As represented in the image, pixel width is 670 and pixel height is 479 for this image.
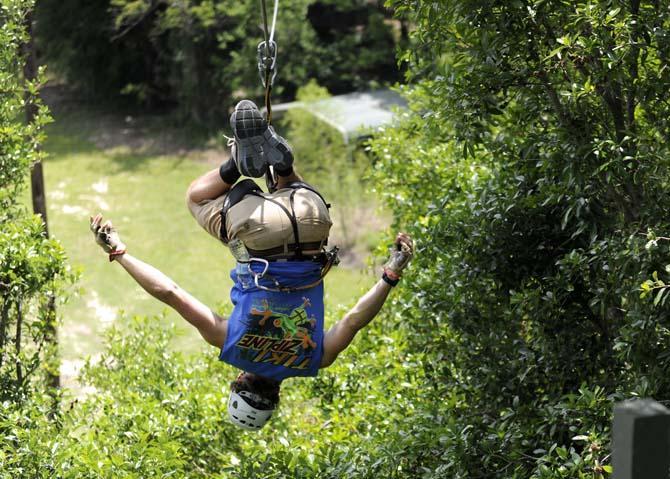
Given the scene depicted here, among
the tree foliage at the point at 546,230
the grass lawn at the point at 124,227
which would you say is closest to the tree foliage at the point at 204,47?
the grass lawn at the point at 124,227

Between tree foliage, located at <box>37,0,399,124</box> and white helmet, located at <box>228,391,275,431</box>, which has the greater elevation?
white helmet, located at <box>228,391,275,431</box>

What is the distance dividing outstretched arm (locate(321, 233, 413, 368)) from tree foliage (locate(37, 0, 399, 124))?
15550mm

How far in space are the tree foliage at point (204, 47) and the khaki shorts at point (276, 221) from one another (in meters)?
15.6

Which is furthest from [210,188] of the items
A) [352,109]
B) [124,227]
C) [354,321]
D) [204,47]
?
[204,47]

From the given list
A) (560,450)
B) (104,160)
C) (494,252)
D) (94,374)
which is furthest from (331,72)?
(560,450)

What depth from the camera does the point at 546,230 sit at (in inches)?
212

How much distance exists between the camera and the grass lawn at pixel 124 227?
14781 mm

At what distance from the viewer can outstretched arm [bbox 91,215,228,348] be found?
15.1ft

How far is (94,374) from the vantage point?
7.37 m

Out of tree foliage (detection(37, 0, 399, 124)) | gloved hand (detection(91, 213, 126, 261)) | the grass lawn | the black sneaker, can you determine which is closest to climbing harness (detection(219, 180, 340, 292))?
the black sneaker

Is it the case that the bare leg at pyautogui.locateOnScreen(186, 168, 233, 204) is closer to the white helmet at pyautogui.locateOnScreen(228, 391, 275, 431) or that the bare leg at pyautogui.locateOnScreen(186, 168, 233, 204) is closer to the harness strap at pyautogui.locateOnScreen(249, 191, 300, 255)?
the harness strap at pyautogui.locateOnScreen(249, 191, 300, 255)

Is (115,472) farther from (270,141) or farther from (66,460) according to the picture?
(270,141)

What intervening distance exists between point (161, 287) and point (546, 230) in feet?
6.69

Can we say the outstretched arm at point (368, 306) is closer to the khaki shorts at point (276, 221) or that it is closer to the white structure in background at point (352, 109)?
the khaki shorts at point (276, 221)
